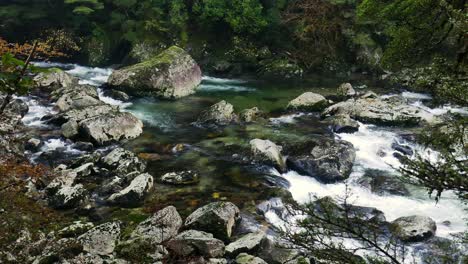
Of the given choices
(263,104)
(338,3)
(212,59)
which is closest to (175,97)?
(263,104)

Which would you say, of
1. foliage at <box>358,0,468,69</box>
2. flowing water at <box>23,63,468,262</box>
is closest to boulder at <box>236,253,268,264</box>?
flowing water at <box>23,63,468,262</box>

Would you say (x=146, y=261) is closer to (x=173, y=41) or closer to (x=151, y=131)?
(x=151, y=131)

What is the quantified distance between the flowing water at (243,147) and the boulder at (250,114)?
0.65 m

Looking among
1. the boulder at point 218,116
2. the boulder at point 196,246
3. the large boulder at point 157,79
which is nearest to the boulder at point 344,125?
the boulder at point 218,116

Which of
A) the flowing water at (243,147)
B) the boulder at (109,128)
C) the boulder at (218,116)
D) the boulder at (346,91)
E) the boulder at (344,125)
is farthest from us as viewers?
the boulder at (346,91)

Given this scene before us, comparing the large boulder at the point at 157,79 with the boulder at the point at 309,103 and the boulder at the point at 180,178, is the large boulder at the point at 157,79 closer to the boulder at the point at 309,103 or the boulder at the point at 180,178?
the boulder at the point at 309,103

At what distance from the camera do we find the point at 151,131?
17375 mm

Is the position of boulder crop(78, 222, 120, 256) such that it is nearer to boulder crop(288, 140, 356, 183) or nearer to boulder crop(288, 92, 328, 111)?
boulder crop(288, 140, 356, 183)

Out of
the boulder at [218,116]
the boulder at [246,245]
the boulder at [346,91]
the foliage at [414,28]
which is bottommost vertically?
the boulder at [218,116]

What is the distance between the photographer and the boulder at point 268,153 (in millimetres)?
13805

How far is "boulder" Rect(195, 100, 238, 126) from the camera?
719 inches

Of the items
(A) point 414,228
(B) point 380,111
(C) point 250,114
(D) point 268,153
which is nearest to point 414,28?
(A) point 414,228

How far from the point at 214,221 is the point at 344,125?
30.9 ft

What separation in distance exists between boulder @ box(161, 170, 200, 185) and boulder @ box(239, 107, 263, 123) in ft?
20.3
